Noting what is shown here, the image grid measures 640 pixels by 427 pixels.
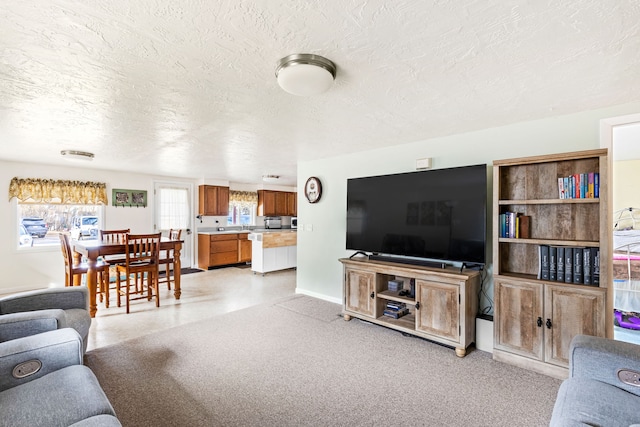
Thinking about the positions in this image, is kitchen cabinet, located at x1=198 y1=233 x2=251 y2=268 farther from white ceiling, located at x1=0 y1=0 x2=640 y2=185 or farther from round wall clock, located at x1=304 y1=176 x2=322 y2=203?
white ceiling, located at x1=0 y1=0 x2=640 y2=185

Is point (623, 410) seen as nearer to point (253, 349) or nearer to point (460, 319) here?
point (460, 319)

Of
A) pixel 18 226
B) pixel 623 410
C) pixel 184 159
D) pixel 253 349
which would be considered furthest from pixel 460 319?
pixel 18 226

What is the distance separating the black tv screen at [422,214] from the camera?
274cm

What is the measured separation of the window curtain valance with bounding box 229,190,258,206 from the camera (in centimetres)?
755

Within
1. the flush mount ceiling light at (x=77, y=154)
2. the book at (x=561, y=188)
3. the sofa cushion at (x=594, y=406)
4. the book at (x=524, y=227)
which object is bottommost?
the sofa cushion at (x=594, y=406)

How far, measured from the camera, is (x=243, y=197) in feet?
25.4

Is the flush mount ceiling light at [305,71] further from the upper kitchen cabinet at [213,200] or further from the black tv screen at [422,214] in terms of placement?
the upper kitchen cabinet at [213,200]

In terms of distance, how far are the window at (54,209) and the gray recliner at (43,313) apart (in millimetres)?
3469

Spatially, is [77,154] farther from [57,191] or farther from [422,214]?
Answer: [422,214]

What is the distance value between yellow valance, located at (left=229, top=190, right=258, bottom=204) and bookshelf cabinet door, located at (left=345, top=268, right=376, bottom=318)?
16.0 ft

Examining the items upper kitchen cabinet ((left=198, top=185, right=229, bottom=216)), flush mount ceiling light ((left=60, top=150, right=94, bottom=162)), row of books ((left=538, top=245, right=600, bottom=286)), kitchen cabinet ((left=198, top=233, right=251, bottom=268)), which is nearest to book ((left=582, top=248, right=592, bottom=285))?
row of books ((left=538, top=245, right=600, bottom=286))

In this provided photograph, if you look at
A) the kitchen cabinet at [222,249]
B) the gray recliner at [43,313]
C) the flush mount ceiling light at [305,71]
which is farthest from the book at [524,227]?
the kitchen cabinet at [222,249]

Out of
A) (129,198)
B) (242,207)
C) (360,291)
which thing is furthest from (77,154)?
(242,207)

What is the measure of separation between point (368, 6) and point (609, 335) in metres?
2.76
